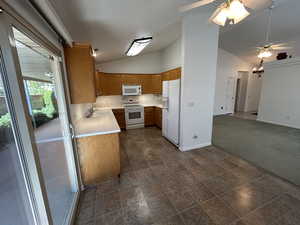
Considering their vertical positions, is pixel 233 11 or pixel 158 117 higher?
pixel 233 11

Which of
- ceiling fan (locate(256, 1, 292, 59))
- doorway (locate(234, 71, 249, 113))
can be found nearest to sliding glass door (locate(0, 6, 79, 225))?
ceiling fan (locate(256, 1, 292, 59))

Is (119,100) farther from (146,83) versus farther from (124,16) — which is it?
(124,16)

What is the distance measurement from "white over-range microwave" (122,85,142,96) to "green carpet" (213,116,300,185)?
3.16m

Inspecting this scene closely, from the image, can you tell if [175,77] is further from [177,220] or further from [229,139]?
[177,220]

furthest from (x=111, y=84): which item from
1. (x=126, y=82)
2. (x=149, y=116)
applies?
(x=149, y=116)

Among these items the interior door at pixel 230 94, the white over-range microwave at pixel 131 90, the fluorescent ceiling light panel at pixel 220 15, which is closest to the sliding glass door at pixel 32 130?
the fluorescent ceiling light panel at pixel 220 15

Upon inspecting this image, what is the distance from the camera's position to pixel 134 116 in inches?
192

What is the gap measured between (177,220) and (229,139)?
3135 mm

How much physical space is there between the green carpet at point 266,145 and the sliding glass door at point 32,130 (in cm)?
345

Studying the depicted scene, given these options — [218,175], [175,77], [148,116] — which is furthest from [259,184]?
[148,116]

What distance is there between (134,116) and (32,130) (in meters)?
3.98

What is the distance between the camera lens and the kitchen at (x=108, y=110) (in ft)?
6.30

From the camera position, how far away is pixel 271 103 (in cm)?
538

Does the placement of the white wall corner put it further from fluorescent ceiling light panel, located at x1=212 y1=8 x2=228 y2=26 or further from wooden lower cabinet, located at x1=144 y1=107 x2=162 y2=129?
wooden lower cabinet, located at x1=144 y1=107 x2=162 y2=129
